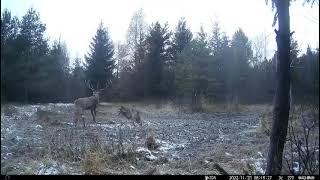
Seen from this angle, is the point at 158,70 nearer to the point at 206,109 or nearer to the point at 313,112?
the point at 206,109

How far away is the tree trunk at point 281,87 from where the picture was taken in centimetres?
511

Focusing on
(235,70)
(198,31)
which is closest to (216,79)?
(235,70)

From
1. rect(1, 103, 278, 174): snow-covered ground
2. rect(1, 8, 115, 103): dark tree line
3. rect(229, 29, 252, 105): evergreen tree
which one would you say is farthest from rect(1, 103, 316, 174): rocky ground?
rect(229, 29, 252, 105): evergreen tree

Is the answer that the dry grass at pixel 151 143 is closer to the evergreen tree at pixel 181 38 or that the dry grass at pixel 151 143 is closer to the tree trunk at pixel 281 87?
Result: the evergreen tree at pixel 181 38

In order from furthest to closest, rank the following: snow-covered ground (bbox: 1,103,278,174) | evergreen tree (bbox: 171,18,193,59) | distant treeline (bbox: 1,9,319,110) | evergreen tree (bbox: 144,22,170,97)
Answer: evergreen tree (bbox: 171,18,193,59), evergreen tree (bbox: 144,22,170,97), snow-covered ground (bbox: 1,103,278,174), distant treeline (bbox: 1,9,319,110)

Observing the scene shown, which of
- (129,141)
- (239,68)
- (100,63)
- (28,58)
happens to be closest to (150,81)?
(100,63)

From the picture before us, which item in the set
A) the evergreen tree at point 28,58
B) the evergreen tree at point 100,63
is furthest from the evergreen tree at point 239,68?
the evergreen tree at point 28,58

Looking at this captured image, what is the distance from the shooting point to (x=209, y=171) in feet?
18.9

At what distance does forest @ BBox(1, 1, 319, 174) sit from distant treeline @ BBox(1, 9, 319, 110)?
0.01 metres

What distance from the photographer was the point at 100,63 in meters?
5.72

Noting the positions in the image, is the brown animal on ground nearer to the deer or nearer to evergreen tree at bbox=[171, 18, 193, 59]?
the deer

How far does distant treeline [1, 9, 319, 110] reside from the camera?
207 inches

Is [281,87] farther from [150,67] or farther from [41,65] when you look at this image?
[41,65]

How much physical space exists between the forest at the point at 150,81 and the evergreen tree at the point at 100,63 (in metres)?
0.01
